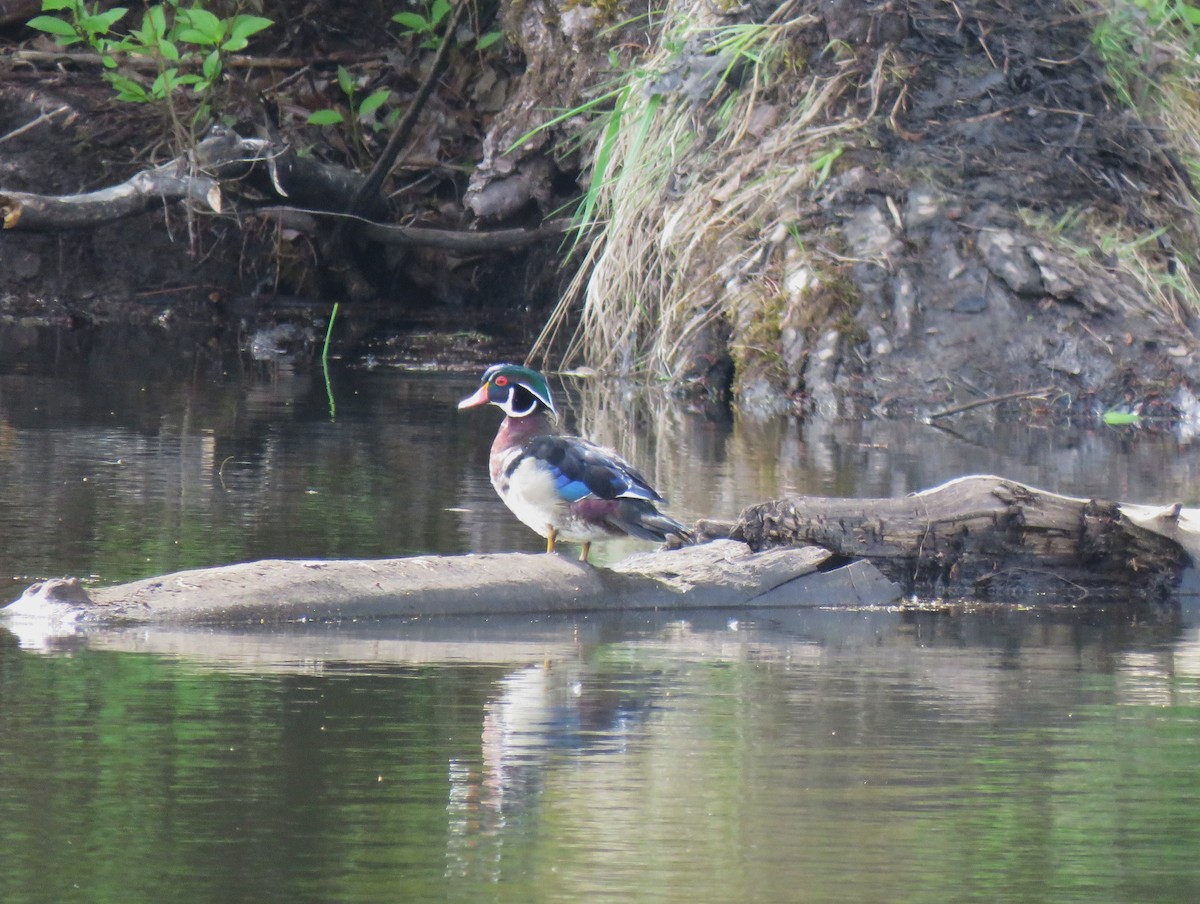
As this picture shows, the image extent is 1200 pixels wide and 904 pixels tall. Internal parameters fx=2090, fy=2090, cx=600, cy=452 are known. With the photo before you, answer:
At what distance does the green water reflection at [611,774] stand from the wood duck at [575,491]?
1.64ft

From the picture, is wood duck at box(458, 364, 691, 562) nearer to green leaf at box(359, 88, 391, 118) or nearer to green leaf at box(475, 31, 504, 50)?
green leaf at box(359, 88, 391, 118)

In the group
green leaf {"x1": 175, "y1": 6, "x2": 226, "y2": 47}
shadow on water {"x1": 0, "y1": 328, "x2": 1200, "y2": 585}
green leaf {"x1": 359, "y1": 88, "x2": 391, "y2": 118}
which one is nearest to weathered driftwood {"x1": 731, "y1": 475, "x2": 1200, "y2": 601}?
shadow on water {"x1": 0, "y1": 328, "x2": 1200, "y2": 585}

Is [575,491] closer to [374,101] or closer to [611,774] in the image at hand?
[611,774]

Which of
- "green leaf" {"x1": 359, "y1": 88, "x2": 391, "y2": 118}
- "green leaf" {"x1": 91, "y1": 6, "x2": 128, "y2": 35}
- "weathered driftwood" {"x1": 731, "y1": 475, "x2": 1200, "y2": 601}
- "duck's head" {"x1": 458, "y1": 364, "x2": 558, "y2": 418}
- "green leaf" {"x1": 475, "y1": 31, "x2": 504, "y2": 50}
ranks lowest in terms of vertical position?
"weathered driftwood" {"x1": 731, "y1": 475, "x2": 1200, "y2": 601}

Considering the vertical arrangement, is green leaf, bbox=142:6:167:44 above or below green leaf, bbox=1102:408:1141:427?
above

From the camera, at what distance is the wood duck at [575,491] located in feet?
20.1

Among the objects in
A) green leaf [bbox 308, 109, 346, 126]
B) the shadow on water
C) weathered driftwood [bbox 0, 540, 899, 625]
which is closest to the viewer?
weathered driftwood [bbox 0, 540, 899, 625]

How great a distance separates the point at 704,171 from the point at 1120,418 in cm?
309

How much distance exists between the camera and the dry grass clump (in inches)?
495

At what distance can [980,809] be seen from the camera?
4027 mm

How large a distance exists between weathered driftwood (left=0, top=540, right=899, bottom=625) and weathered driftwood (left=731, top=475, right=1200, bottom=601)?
11 cm

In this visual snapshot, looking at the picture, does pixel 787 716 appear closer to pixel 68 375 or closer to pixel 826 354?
pixel 826 354

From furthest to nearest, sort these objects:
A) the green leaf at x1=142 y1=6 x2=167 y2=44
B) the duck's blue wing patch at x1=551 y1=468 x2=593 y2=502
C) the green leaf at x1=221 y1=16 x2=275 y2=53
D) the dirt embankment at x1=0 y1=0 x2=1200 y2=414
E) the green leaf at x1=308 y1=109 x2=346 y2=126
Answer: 1. the green leaf at x1=308 y1=109 x2=346 y2=126
2. the green leaf at x1=142 y1=6 x2=167 y2=44
3. the green leaf at x1=221 y1=16 x2=275 y2=53
4. the dirt embankment at x1=0 y1=0 x2=1200 y2=414
5. the duck's blue wing patch at x1=551 y1=468 x2=593 y2=502

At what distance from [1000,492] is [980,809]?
262 cm
